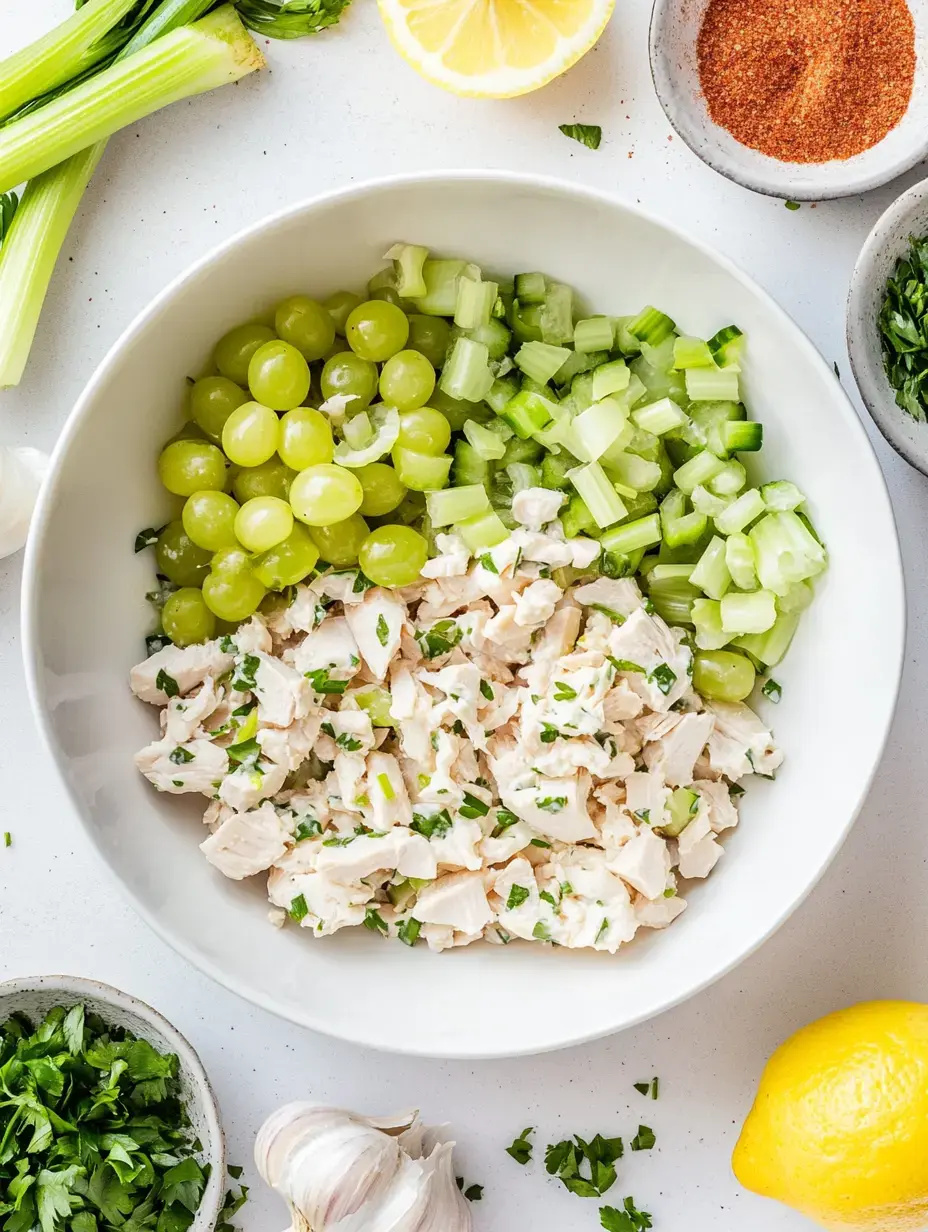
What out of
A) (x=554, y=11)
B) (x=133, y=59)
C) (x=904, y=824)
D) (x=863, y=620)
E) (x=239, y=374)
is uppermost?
(x=133, y=59)

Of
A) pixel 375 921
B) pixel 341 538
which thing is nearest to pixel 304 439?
pixel 341 538

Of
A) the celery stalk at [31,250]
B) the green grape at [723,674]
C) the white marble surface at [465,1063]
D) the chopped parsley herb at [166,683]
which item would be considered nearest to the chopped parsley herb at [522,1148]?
the white marble surface at [465,1063]

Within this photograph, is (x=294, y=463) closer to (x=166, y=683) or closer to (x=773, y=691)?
(x=166, y=683)

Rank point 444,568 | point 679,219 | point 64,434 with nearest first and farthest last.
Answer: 1. point 64,434
2. point 444,568
3. point 679,219

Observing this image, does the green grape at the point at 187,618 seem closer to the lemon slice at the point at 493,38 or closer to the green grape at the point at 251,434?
the green grape at the point at 251,434

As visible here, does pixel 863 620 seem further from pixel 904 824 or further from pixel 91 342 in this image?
pixel 91 342

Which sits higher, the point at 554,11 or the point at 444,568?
the point at 554,11

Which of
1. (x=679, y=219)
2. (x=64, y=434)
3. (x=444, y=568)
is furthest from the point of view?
(x=679, y=219)

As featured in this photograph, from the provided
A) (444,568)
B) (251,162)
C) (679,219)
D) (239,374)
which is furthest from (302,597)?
(679,219)

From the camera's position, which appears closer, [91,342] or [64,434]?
[64,434]
